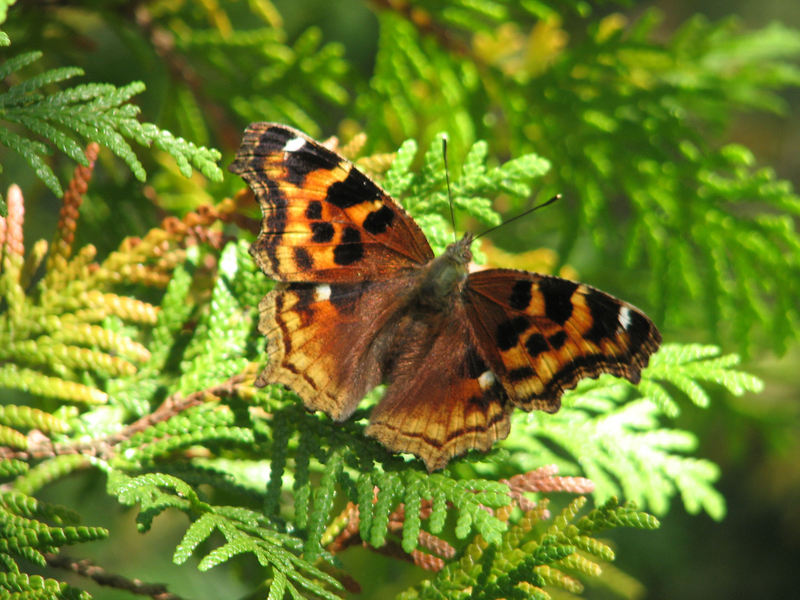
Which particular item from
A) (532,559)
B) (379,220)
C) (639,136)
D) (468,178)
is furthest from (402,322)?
(639,136)

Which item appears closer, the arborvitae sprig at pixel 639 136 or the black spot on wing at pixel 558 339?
the black spot on wing at pixel 558 339

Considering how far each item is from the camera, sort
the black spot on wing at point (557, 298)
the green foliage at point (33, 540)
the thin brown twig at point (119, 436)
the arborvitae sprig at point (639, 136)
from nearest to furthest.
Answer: the green foliage at point (33, 540) < the thin brown twig at point (119, 436) < the black spot on wing at point (557, 298) < the arborvitae sprig at point (639, 136)

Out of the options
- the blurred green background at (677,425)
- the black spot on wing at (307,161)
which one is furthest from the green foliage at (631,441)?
the blurred green background at (677,425)

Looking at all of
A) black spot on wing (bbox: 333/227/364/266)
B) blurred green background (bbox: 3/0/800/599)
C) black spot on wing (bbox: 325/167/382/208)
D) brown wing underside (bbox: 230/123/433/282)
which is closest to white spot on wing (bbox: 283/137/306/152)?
brown wing underside (bbox: 230/123/433/282)

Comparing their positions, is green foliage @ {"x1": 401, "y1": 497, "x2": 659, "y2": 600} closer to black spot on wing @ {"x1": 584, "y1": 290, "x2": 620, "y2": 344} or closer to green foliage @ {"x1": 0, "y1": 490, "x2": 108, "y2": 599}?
black spot on wing @ {"x1": 584, "y1": 290, "x2": 620, "y2": 344}

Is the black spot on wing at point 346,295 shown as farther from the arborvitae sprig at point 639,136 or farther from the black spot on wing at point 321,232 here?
the arborvitae sprig at point 639,136

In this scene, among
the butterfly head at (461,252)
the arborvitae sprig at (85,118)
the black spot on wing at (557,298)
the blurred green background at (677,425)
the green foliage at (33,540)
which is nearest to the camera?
the green foliage at (33,540)

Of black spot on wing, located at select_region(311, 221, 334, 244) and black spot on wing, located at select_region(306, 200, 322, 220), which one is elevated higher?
black spot on wing, located at select_region(306, 200, 322, 220)
